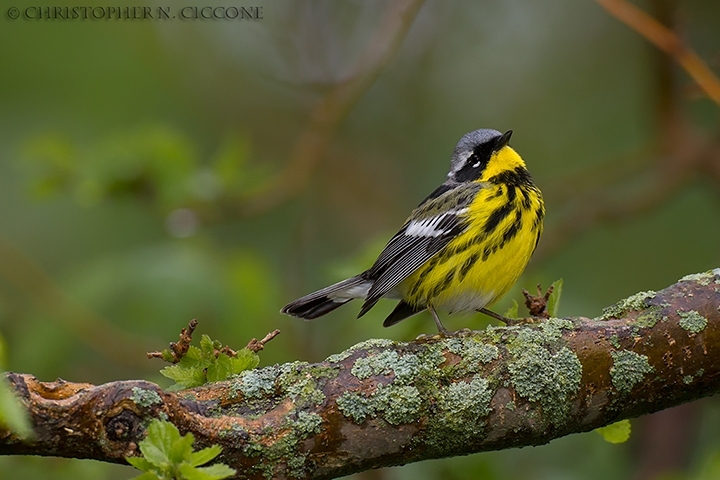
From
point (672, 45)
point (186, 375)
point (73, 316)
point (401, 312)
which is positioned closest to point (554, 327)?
point (186, 375)

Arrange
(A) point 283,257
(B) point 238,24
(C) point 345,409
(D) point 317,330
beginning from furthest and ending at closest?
(B) point 238,24, (A) point 283,257, (D) point 317,330, (C) point 345,409

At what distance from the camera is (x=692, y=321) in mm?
3150

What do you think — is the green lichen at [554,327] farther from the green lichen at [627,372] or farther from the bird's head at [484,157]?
the bird's head at [484,157]

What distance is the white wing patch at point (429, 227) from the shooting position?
15.7ft

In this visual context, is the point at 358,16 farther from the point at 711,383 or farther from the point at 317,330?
the point at 711,383

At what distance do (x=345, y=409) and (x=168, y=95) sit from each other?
7.06m

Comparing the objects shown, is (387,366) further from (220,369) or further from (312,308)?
(312,308)

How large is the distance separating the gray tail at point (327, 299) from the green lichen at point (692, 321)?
6.88 ft

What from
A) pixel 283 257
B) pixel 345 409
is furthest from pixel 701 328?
pixel 283 257

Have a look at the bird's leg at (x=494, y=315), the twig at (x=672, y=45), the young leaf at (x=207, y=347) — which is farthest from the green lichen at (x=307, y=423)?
the twig at (x=672, y=45)

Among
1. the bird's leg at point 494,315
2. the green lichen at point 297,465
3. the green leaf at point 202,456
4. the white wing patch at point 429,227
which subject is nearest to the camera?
the green leaf at point 202,456

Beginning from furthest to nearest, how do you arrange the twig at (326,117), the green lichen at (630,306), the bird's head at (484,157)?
1. the twig at (326,117)
2. the bird's head at (484,157)
3. the green lichen at (630,306)

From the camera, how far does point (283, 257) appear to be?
8.20 m

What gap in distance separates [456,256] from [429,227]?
0.32m
